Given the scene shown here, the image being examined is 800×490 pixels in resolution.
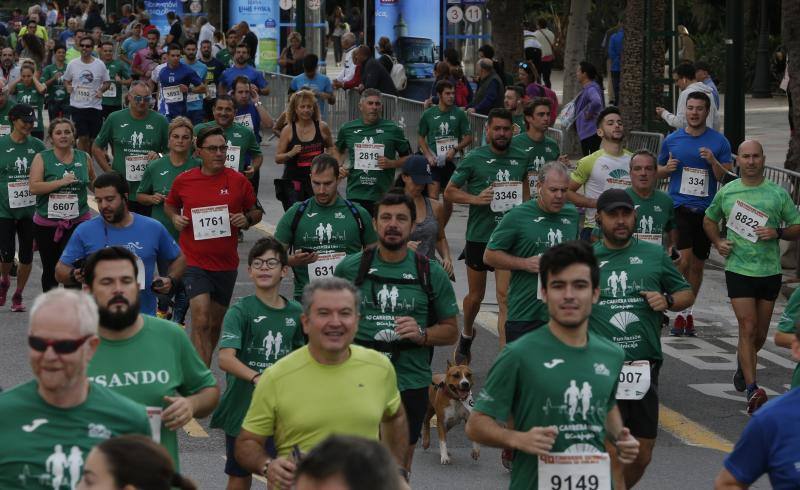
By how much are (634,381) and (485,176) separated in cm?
441

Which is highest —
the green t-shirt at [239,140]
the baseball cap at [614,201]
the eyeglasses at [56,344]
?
the green t-shirt at [239,140]

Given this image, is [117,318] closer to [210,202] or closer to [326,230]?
[326,230]

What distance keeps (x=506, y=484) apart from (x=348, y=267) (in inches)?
→ 70.3

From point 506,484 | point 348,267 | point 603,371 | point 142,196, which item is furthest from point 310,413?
point 142,196

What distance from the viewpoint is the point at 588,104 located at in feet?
66.0

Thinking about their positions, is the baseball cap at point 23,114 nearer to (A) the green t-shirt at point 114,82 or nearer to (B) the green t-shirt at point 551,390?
(B) the green t-shirt at point 551,390

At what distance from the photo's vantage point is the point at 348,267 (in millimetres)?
8477

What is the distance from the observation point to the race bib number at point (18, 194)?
47.0 feet

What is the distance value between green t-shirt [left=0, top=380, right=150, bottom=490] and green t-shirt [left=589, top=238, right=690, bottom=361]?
403 cm

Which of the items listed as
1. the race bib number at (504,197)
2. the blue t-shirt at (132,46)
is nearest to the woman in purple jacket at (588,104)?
the race bib number at (504,197)

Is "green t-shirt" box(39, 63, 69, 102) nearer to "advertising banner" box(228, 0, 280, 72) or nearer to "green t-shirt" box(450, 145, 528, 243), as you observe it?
"advertising banner" box(228, 0, 280, 72)

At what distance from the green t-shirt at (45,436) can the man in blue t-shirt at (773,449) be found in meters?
2.01

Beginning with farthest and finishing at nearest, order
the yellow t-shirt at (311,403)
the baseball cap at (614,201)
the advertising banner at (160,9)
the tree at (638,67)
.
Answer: the advertising banner at (160,9), the tree at (638,67), the baseball cap at (614,201), the yellow t-shirt at (311,403)

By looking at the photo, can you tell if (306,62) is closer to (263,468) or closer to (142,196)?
(142,196)
